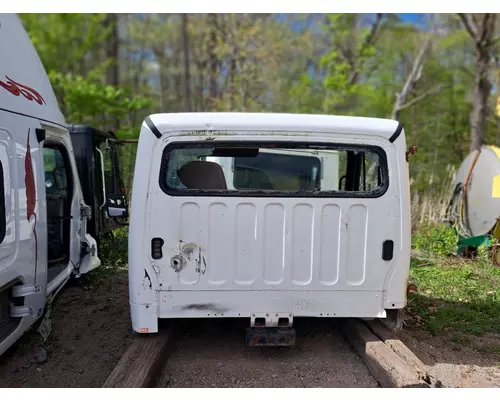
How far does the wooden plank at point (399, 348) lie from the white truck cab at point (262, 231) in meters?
0.25

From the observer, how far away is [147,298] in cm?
329

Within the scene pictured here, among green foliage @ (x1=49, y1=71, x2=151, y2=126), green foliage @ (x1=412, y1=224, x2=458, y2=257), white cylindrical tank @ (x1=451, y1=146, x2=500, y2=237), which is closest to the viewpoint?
white cylindrical tank @ (x1=451, y1=146, x2=500, y2=237)

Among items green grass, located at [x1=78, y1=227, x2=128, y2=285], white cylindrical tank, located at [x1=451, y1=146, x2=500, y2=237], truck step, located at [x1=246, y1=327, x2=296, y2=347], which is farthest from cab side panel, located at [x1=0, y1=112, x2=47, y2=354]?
white cylindrical tank, located at [x1=451, y1=146, x2=500, y2=237]

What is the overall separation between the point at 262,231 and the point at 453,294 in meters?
3.66

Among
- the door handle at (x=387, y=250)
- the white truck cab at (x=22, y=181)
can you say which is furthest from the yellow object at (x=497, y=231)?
the white truck cab at (x=22, y=181)

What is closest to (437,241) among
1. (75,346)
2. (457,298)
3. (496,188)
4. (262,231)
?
(496,188)

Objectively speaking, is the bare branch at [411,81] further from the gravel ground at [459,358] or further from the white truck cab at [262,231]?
the white truck cab at [262,231]

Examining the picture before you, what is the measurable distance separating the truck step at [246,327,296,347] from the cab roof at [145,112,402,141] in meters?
1.61

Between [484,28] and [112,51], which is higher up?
[112,51]

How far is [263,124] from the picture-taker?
3.24 metres

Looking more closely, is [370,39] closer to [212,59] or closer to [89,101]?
[212,59]

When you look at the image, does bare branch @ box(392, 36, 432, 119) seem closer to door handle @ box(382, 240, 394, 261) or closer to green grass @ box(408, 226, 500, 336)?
green grass @ box(408, 226, 500, 336)

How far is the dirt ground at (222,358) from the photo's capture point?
132 inches

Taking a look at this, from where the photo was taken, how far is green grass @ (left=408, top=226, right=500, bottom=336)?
4664mm
